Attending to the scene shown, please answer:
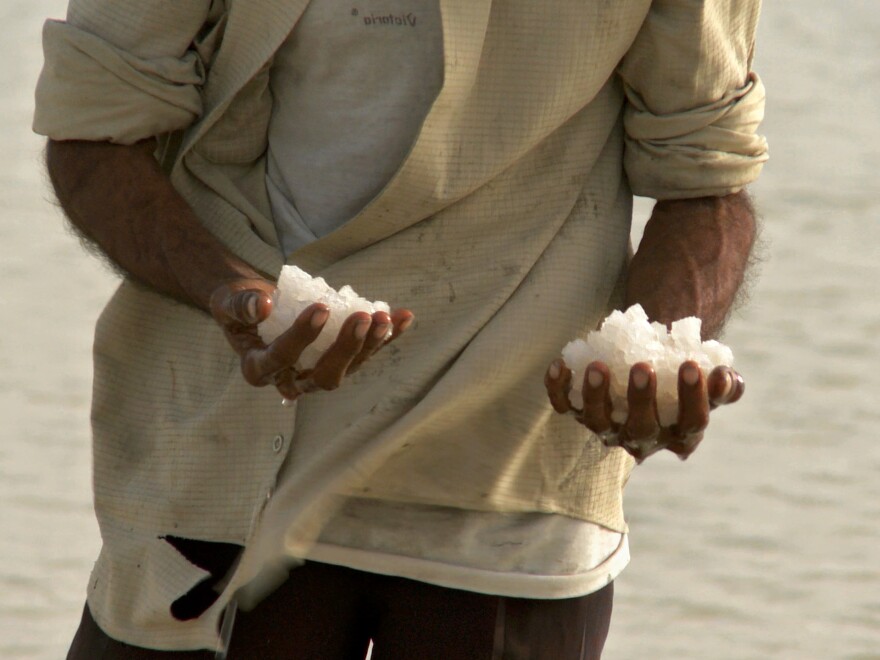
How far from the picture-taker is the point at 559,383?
1701 millimetres

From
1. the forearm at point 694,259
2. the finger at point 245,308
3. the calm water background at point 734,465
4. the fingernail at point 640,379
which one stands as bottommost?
the calm water background at point 734,465

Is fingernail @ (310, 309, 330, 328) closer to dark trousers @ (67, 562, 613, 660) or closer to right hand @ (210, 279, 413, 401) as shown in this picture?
right hand @ (210, 279, 413, 401)

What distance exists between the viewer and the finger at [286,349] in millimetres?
1610

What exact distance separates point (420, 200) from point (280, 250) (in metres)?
0.19

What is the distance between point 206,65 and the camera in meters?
2.00

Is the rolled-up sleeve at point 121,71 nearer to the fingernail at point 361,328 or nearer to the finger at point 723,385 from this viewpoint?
the fingernail at point 361,328

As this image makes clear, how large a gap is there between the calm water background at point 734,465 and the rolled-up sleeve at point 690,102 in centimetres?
131

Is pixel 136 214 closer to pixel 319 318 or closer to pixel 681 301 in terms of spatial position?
pixel 319 318

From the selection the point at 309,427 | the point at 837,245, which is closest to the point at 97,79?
the point at 309,427

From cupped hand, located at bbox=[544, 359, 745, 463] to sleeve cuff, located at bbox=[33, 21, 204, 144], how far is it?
589 millimetres

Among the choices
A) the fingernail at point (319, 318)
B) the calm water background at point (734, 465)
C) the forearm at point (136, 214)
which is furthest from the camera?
the calm water background at point (734, 465)

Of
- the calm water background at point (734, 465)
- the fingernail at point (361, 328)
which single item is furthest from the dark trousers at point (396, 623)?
the calm water background at point (734, 465)

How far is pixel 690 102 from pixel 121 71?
69cm

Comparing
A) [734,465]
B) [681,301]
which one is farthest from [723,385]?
[734,465]
